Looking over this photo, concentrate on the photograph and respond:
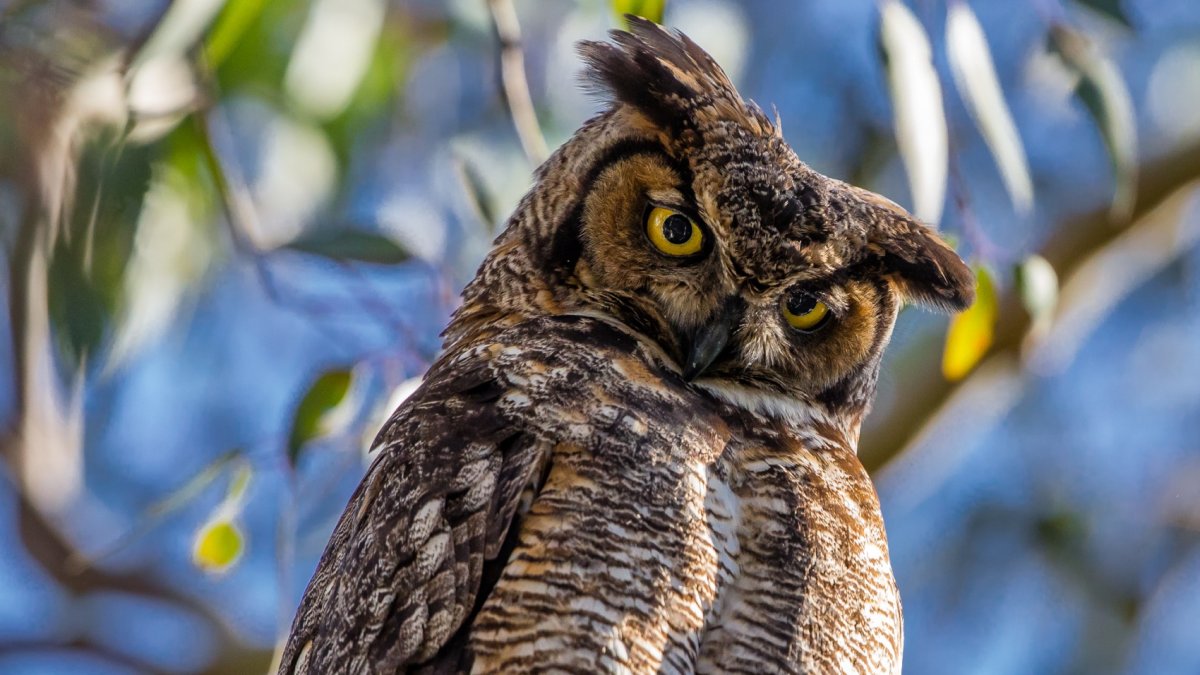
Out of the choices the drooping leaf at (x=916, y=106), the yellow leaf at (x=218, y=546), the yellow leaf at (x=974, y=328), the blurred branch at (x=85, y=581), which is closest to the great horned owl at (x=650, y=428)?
the drooping leaf at (x=916, y=106)

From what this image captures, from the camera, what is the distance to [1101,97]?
3137mm

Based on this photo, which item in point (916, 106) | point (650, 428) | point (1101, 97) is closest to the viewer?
point (650, 428)

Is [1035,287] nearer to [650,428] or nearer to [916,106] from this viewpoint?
[916,106]

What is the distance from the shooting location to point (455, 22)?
4.50 m

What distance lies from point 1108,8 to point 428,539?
6.60ft

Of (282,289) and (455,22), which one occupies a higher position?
(455,22)

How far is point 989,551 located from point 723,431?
531 cm

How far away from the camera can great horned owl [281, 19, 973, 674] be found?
1.78m

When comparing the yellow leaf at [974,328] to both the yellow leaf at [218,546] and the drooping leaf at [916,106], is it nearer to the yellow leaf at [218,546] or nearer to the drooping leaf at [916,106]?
the drooping leaf at [916,106]

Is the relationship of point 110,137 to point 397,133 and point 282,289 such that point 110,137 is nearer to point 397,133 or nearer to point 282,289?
point 282,289

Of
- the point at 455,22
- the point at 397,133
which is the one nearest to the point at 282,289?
the point at 455,22

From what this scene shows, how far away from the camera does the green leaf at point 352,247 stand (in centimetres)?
290

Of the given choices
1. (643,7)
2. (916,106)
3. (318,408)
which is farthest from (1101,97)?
(318,408)

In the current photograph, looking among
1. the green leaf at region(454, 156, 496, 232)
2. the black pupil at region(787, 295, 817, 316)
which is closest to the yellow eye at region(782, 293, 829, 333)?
the black pupil at region(787, 295, 817, 316)
